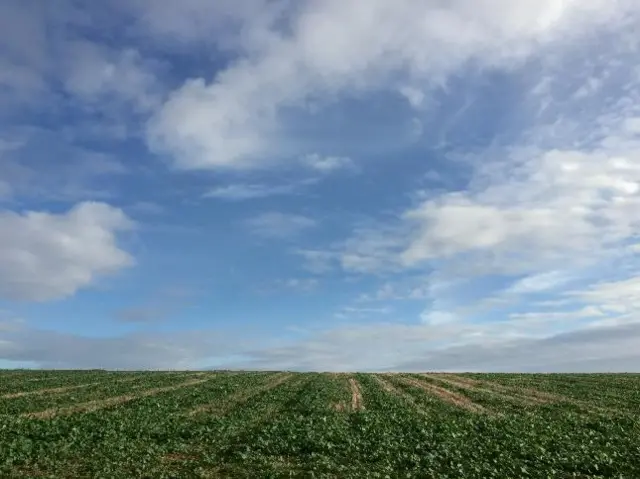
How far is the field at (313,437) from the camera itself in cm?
1836

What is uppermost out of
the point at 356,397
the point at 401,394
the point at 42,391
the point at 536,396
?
the point at 42,391

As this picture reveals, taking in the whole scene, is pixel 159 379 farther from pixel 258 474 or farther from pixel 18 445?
pixel 258 474

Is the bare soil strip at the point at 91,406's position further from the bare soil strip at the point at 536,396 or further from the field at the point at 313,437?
the bare soil strip at the point at 536,396

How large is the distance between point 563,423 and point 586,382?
1411 inches

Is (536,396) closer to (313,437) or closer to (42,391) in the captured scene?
(313,437)

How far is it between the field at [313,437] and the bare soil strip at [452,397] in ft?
0.49

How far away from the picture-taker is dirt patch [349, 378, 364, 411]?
37619 mm

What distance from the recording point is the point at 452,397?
44.5m

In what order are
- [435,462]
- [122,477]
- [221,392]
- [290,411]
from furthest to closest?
[221,392] < [290,411] < [435,462] < [122,477]

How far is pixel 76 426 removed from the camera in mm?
25312

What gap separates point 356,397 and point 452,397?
7309 mm

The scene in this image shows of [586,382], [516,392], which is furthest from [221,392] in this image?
[586,382]

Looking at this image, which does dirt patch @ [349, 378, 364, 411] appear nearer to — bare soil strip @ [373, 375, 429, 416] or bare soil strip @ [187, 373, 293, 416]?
bare soil strip @ [373, 375, 429, 416]

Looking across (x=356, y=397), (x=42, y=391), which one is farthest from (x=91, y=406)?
(x=356, y=397)
